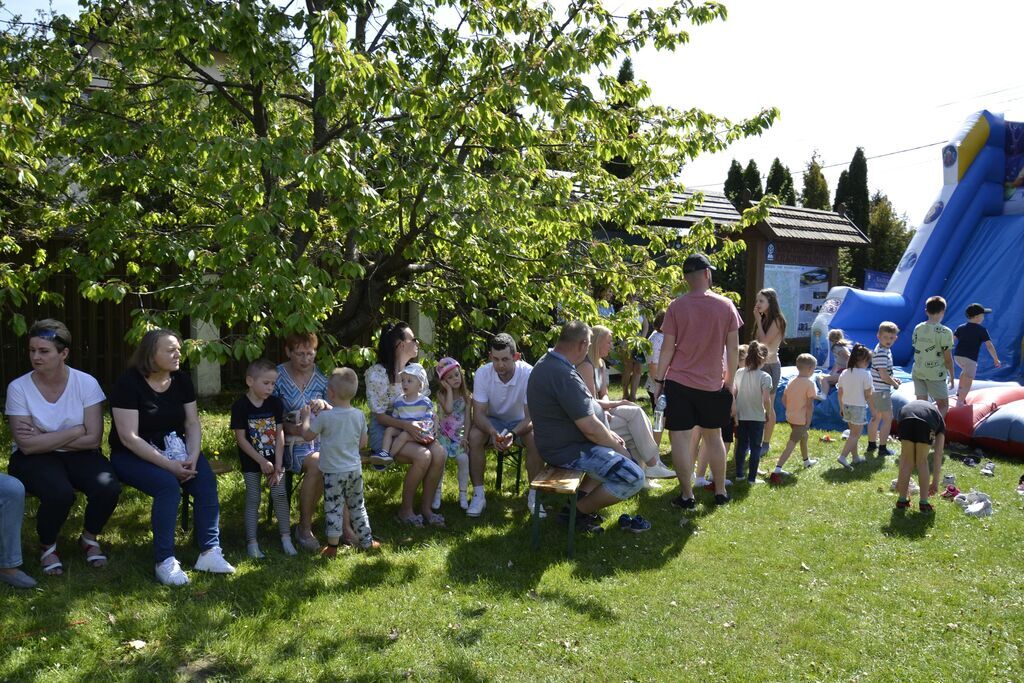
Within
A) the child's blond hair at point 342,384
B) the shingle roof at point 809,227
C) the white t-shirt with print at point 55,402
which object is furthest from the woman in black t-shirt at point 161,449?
the shingle roof at point 809,227

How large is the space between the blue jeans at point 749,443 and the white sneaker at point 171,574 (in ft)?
15.9

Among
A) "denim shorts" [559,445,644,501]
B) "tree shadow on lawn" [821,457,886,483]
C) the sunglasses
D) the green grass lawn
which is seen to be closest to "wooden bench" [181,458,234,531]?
the green grass lawn

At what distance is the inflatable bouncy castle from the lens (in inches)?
495

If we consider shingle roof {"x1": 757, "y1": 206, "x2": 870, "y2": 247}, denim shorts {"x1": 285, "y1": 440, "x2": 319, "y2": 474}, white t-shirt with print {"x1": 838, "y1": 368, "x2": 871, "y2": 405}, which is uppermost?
shingle roof {"x1": 757, "y1": 206, "x2": 870, "y2": 247}

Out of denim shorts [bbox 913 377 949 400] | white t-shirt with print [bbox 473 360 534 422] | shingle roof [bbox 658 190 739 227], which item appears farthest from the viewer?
shingle roof [bbox 658 190 739 227]

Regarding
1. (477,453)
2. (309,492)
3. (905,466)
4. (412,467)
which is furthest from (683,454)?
(309,492)

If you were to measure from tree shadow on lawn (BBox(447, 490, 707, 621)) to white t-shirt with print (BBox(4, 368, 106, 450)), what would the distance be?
7.92 feet

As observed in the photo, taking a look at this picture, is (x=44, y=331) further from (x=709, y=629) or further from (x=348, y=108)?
(x=709, y=629)

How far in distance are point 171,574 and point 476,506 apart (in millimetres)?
2310

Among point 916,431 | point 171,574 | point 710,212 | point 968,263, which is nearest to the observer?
point 171,574

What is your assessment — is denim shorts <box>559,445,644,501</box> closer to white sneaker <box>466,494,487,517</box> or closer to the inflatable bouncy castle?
white sneaker <box>466,494,487,517</box>

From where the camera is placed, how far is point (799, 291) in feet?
56.6

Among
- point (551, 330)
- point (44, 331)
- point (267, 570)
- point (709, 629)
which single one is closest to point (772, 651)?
point (709, 629)

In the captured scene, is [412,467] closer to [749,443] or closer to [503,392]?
[503,392]
